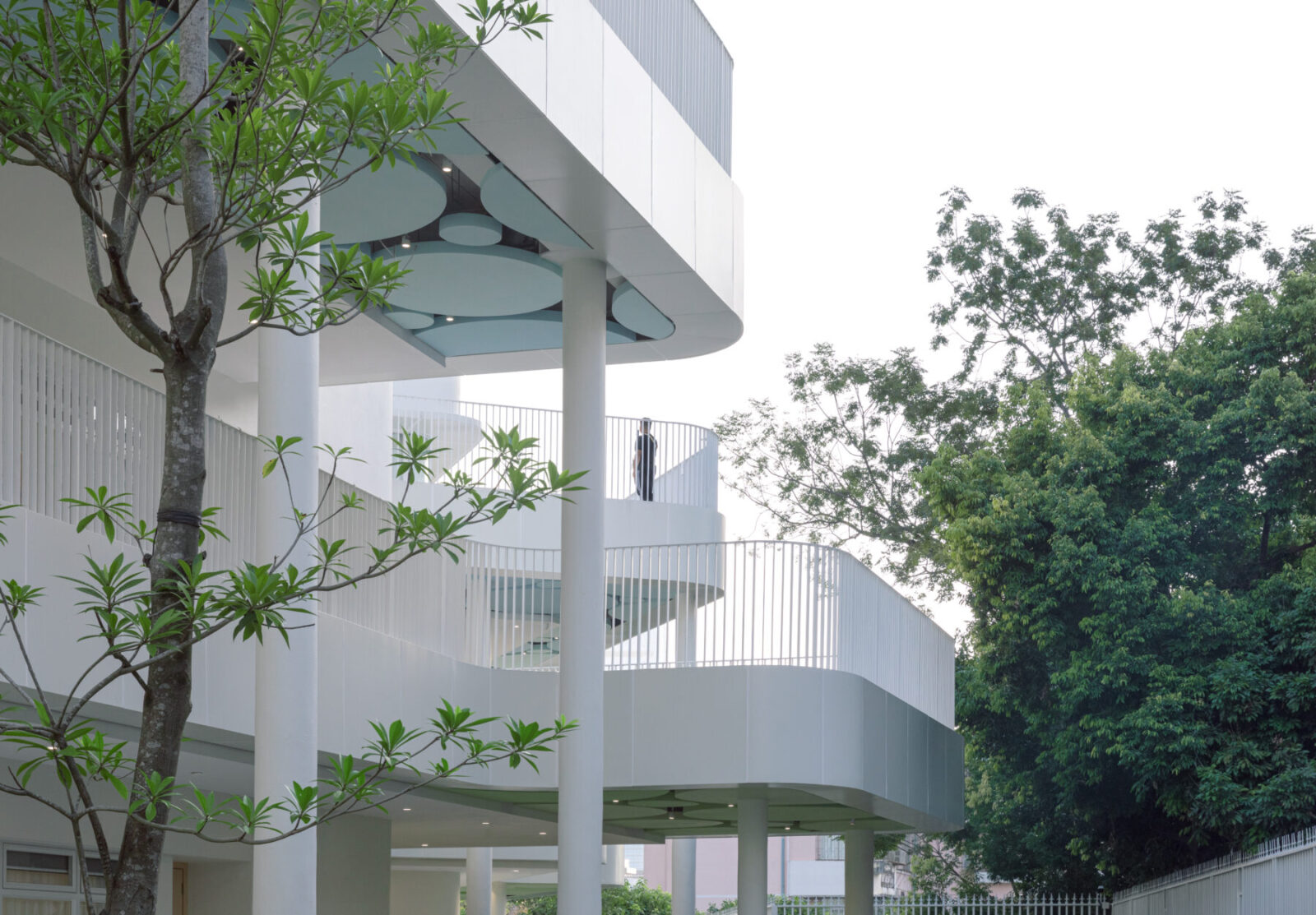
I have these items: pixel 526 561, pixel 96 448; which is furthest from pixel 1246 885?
pixel 96 448

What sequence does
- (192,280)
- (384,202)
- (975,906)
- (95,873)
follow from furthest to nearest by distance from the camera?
(975,906) < (95,873) < (384,202) < (192,280)

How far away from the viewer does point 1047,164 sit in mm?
32875

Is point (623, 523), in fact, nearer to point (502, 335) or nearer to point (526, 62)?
point (502, 335)

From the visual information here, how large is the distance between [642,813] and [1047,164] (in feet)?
61.9

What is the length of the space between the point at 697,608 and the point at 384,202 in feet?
16.6

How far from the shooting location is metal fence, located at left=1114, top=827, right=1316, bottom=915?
1570cm

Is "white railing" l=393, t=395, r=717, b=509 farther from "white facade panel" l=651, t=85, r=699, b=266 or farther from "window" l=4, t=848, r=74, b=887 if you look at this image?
"window" l=4, t=848, r=74, b=887

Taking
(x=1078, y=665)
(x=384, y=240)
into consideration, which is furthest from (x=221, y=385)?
(x=1078, y=665)

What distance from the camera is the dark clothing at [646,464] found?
23.8 m

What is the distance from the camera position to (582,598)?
13.8m

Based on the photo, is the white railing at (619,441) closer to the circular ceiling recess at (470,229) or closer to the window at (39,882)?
the circular ceiling recess at (470,229)

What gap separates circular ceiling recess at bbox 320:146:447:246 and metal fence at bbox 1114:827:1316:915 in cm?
1055

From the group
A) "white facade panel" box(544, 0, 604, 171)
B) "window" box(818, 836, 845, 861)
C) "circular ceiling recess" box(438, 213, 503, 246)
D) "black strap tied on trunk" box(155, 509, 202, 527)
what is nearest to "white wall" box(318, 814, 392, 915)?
"circular ceiling recess" box(438, 213, 503, 246)

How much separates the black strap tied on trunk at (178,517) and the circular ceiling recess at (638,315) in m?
11.2
